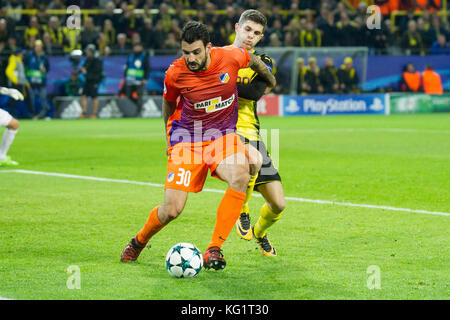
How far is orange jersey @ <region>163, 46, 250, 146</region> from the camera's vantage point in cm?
647

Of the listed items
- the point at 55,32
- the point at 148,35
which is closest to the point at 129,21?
the point at 148,35

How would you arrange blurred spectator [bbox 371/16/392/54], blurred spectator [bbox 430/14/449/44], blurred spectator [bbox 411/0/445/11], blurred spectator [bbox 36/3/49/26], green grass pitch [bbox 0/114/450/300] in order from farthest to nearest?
1. blurred spectator [bbox 411/0/445/11]
2. blurred spectator [bbox 430/14/449/44]
3. blurred spectator [bbox 371/16/392/54]
4. blurred spectator [bbox 36/3/49/26]
5. green grass pitch [bbox 0/114/450/300]

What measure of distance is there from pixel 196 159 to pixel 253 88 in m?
1.06

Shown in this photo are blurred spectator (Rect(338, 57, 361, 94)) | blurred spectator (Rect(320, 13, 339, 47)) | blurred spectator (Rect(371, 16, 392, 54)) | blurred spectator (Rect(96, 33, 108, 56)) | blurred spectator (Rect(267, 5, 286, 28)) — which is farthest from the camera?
blurred spectator (Rect(371, 16, 392, 54))

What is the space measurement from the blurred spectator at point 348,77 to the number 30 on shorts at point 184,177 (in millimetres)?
23562

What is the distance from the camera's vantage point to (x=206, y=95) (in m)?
6.49

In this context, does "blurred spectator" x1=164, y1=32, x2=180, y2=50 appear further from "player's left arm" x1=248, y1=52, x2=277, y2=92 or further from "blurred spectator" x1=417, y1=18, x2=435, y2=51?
"player's left arm" x1=248, y1=52, x2=277, y2=92

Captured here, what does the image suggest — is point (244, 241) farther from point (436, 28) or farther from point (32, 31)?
point (436, 28)

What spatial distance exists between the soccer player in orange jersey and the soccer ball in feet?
0.50

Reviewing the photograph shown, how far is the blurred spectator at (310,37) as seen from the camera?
2988cm

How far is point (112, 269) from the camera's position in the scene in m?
6.25

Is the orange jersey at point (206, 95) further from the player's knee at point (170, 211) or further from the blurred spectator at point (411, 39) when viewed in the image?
the blurred spectator at point (411, 39)

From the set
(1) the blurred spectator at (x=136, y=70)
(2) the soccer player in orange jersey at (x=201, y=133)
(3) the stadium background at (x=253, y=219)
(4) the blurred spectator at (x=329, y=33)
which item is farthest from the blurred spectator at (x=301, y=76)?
(2) the soccer player in orange jersey at (x=201, y=133)

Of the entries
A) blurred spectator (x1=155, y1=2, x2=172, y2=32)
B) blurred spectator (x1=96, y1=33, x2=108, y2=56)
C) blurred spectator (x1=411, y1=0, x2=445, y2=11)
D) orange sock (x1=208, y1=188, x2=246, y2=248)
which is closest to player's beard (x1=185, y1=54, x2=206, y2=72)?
orange sock (x1=208, y1=188, x2=246, y2=248)
